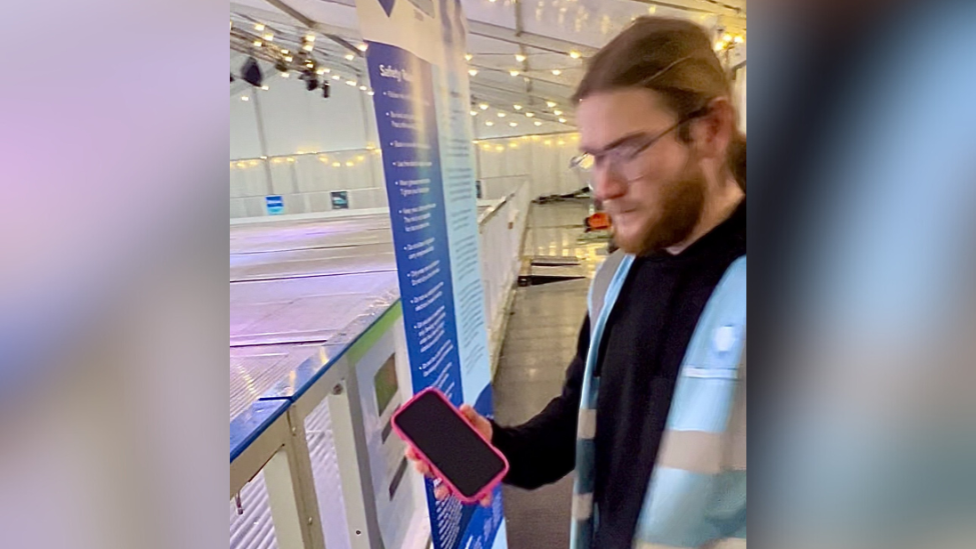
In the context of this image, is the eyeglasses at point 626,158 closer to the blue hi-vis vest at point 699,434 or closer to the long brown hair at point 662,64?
the long brown hair at point 662,64

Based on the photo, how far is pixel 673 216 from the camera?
956 mm

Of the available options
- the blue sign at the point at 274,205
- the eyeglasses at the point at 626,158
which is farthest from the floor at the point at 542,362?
the blue sign at the point at 274,205

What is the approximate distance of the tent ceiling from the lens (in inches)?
37.4

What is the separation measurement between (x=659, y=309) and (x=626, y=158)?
0.25m

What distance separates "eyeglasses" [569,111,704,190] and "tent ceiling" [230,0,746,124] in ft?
0.35

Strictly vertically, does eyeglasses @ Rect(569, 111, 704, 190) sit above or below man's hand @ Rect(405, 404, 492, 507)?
above

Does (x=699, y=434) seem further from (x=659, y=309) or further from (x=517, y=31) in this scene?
(x=517, y=31)

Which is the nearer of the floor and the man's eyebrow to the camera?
the man's eyebrow

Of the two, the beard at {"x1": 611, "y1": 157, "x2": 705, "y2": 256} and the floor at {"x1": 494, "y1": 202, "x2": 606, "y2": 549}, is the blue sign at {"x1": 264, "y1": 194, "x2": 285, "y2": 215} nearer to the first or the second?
the floor at {"x1": 494, "y1": 202, "x2": 606, "y2": 549}

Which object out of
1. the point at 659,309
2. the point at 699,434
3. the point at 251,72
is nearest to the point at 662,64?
the point at 659,309

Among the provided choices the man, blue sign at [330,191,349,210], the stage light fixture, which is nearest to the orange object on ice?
the man
